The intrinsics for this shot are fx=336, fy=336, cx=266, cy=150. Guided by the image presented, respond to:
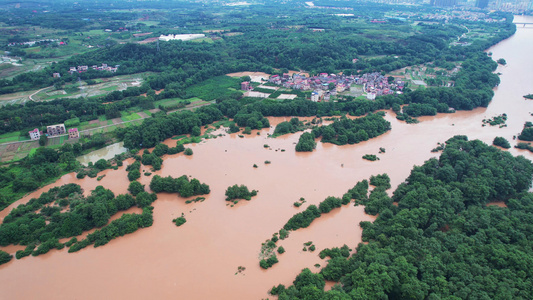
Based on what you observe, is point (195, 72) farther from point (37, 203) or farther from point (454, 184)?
point (454, 184)

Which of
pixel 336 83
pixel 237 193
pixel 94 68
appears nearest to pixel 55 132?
pixel 237 193

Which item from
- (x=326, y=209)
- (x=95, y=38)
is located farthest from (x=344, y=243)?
(x=95, y=38)

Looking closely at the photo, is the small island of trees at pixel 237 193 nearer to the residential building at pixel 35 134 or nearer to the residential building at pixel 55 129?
the residential building at pixel 55 129

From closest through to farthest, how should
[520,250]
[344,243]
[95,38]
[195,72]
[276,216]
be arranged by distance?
[520,250] < [344,243] < [276,216] < [195,72] < [95,38]

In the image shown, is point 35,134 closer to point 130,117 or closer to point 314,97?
point 130,117

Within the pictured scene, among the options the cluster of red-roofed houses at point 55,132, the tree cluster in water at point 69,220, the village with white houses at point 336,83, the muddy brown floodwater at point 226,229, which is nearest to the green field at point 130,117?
the cluster of red-roofed houses at point 55,132

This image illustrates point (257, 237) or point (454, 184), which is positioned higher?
point (454, 184)
